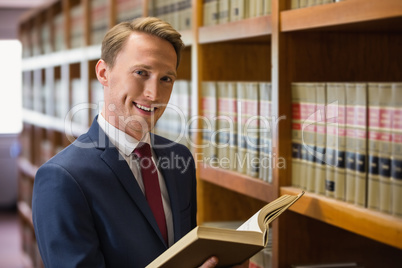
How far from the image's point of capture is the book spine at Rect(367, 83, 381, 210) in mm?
1389

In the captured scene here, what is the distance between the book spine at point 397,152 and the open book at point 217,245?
0.29 meters

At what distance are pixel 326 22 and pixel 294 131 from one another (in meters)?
0.36

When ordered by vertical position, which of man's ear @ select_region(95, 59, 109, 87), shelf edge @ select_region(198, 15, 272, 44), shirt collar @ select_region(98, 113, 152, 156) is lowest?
shirt collar @ select_region(98, 113, 152, 156)

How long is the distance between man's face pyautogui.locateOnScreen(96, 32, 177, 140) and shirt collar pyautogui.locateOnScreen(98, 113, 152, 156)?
0.04 ft

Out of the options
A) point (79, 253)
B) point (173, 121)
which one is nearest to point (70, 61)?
point (173, 121)

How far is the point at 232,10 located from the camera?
207 centimetres

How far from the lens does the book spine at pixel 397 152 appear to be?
1.32 m

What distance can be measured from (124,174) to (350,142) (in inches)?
22.7

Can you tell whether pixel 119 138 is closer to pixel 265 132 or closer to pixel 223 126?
pixel 265 132

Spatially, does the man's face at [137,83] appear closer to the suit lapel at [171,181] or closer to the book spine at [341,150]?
the suit lapel at [171,181]

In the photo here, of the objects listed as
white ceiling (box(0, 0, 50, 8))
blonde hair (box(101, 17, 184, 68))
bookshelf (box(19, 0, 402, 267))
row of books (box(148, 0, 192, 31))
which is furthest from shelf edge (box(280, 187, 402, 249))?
white ceiling (box(0, 0, 50, 8))

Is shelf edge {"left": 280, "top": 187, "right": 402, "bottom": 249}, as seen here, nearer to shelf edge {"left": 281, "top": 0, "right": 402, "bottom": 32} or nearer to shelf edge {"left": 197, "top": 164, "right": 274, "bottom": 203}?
shelf edge {"left": 197, "top": 164, "right": 274, "bottom": 203}

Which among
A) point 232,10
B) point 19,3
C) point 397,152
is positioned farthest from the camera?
point 19,3

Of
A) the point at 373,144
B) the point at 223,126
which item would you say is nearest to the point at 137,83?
the point at 373,144
